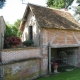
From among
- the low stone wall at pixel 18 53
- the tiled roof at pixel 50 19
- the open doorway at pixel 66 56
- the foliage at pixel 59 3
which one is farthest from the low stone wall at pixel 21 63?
the foliage at pixel 59 3

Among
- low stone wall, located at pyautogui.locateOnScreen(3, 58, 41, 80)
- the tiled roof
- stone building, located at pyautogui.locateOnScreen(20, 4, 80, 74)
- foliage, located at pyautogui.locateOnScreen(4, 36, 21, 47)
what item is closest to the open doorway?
stone building, located at pyautogui.locateOnScreen(20, 4, 80, 74)

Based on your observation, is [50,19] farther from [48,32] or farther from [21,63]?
[21,63]

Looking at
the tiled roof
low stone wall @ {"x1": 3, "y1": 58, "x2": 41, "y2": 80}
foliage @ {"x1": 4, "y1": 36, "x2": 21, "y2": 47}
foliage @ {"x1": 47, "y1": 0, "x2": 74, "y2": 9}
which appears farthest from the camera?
foliage @ {"x1": 47, "y1": 0, "x2": 74, "y2": 9}

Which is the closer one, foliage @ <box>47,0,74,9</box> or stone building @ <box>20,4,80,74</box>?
stone building @ <box>20,4,80,74</box>

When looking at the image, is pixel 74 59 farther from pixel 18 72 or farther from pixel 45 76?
pixel 18 72

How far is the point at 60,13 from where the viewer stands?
2038 centimetres

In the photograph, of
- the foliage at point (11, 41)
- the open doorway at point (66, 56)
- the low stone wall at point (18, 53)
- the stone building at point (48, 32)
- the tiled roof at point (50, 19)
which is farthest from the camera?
the open doorway at point (66, 56)

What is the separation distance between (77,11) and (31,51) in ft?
79.4

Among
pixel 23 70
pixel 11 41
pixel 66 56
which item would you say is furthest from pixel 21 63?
pixel 66 56

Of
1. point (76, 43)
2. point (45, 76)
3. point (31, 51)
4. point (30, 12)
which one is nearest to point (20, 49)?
point (31, 51)

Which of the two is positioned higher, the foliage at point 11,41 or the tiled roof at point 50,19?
the tiled roof at point 50,19

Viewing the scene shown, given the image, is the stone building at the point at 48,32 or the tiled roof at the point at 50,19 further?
the tiled roof at the point at 50,19

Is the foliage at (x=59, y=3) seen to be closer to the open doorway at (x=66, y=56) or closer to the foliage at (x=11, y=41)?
the open doorway at (x=66, y=56)

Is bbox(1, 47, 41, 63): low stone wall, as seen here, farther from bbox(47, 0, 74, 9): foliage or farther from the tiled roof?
bbox(47, 0, 74, 9): foliage
